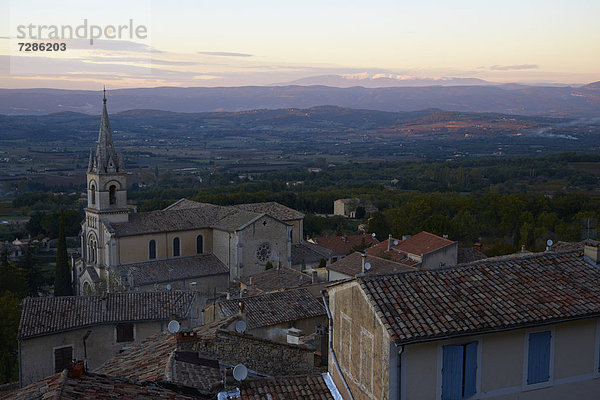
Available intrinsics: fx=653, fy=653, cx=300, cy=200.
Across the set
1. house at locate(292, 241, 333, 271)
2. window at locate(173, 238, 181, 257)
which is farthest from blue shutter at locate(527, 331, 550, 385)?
house at locate(292, 241, 333, 271)

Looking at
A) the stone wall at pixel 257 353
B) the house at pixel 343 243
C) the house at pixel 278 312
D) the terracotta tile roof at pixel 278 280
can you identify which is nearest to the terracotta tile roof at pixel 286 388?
the stone wall at pixel 257 353

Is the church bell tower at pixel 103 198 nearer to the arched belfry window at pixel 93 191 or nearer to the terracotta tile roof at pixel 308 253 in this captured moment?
the arched belfry window at pixel 93 191

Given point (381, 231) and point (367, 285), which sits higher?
point (367, 285)

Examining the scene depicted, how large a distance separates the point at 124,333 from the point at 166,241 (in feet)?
55.8

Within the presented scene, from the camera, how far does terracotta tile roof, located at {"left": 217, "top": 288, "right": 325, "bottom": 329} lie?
62.5 ft

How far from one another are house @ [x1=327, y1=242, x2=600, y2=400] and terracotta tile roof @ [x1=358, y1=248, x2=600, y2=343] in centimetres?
2

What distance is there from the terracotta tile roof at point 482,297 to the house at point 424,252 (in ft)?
78.8

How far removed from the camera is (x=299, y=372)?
1317 centimetres

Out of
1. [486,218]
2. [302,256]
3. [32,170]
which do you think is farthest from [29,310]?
[32,170]

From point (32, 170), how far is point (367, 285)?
15430 cm

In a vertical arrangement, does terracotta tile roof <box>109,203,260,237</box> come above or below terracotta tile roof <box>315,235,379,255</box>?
above

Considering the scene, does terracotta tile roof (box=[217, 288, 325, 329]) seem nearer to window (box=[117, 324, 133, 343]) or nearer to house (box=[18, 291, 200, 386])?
house (box=[18, 291, 200, 386])

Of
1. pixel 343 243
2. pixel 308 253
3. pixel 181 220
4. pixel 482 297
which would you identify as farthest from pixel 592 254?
pixel 343 243

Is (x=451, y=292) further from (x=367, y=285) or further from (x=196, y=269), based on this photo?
(x=196, y=269)
